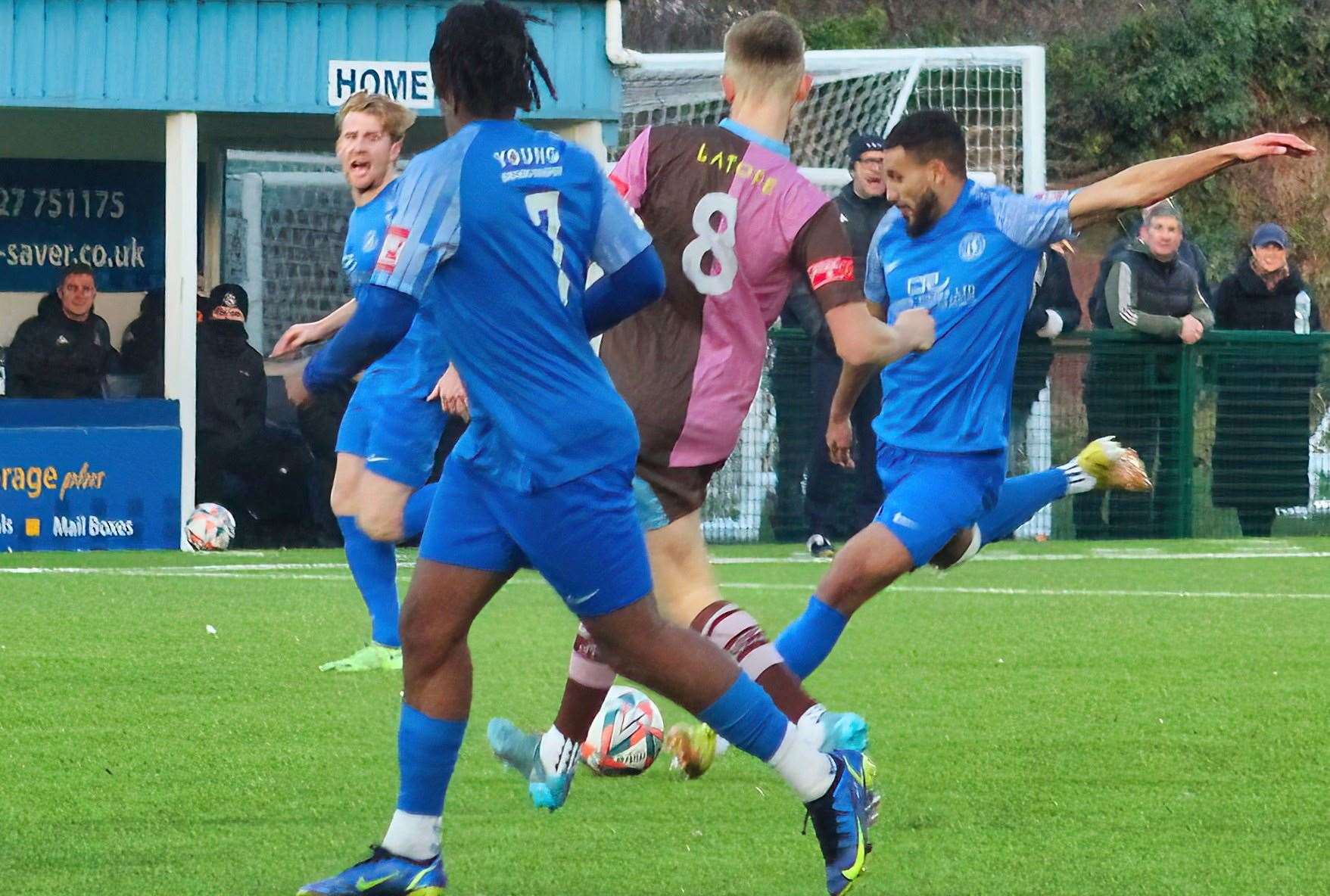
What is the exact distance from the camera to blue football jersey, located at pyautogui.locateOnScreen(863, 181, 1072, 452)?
23.5ft

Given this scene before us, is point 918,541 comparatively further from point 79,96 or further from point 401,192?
point 79,96

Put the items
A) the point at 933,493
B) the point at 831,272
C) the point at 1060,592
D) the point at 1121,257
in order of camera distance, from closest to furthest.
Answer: the point at 831,272 < the point at 933,493 < the point at 1060,592 < the point at 1121,257

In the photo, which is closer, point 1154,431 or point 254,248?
point 1154,431

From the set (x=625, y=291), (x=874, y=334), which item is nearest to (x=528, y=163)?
(x=625, y=291)

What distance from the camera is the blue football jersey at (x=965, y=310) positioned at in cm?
716

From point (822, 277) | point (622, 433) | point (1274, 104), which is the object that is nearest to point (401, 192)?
point (622, 433)

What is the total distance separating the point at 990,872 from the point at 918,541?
2078 millimetres

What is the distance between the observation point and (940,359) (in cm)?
724

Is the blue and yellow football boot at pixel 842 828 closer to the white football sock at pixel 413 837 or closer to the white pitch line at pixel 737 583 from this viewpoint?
the white football sock at pixel 413 837

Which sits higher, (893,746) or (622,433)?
(622,433)

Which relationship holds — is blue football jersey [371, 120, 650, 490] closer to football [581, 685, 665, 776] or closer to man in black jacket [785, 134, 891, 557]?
football [581, 685, 665, 776]

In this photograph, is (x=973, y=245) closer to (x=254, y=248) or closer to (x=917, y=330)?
(x=917, y=330)

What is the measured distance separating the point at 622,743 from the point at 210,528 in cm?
877

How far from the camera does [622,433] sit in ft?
15.0
